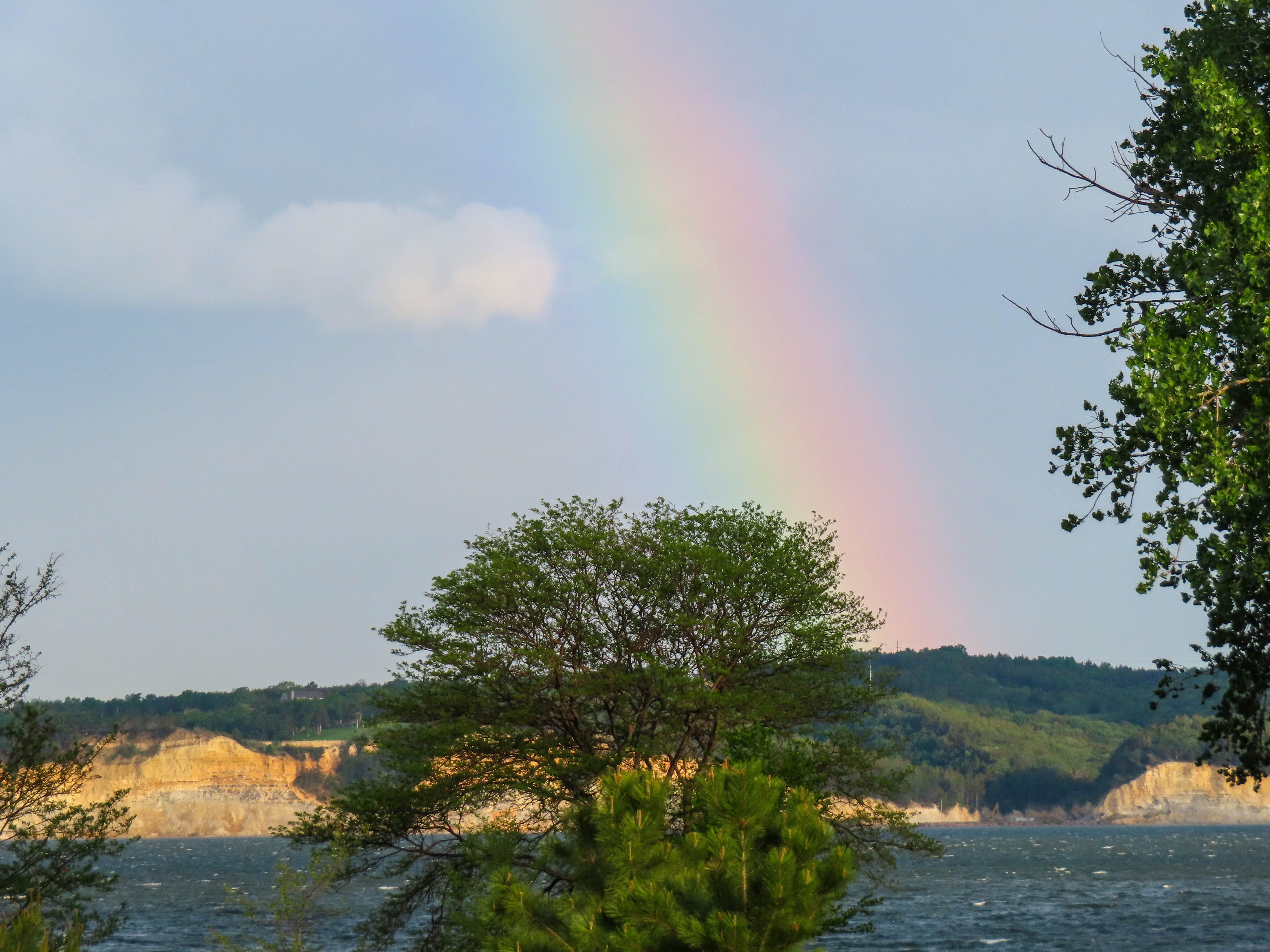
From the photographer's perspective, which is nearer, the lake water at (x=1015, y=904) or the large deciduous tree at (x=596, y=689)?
the large deciduous tree at (x=596, y=689)

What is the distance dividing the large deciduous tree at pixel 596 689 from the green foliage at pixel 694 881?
16.1 m

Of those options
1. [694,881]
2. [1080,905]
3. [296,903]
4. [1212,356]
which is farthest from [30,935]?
[1080,905]

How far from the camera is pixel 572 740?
113 feet

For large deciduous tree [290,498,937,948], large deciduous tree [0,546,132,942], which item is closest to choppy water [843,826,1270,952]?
large deciduous tree [290,498,937,948]

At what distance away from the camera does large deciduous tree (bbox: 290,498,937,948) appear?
33.5 meters

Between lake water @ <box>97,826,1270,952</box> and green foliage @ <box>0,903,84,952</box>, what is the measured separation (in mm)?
8009

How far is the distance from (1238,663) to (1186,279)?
212 inches

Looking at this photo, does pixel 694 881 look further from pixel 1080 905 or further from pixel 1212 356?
pixel 1080 905

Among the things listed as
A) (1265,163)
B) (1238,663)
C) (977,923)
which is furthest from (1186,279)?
(977,923)

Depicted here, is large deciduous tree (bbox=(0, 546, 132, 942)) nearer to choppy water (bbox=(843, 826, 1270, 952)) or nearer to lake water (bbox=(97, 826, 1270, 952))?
lake water (bbox=(97, 826, 1270, 952))

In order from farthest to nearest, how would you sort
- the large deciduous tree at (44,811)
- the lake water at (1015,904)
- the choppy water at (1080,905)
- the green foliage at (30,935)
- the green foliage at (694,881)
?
the lake water at (1015,904), the choppy water at (1080,905), the large deciduous tree at (44,811), the green foliage at (694,881), the green foliage at (30,935)

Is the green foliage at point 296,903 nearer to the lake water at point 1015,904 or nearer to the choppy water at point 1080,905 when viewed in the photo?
the lake water at point 1015,904

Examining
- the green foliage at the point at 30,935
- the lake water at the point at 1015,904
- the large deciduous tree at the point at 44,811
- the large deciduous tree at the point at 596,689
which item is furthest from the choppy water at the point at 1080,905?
the green foliage at the point at 30,935

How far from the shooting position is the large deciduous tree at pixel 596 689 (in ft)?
110
